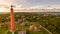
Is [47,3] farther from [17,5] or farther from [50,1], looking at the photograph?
[17,5]

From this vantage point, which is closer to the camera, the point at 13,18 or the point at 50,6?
the point at 13,18

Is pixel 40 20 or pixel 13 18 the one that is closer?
pixel 13 18

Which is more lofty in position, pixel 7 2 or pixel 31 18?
pixel 7 2

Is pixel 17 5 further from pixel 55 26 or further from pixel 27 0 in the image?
pixel 55 26

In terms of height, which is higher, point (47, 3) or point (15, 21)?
point (47, 3)

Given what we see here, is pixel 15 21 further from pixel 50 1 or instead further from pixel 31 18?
pixel 50 1

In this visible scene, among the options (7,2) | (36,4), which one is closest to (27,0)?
(36,4)

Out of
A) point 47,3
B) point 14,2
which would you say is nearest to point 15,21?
point 14,2

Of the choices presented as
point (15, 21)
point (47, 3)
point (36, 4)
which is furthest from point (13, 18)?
point (47, 3)

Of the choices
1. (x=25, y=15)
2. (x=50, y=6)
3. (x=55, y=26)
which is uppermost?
(x=50, y=6)
